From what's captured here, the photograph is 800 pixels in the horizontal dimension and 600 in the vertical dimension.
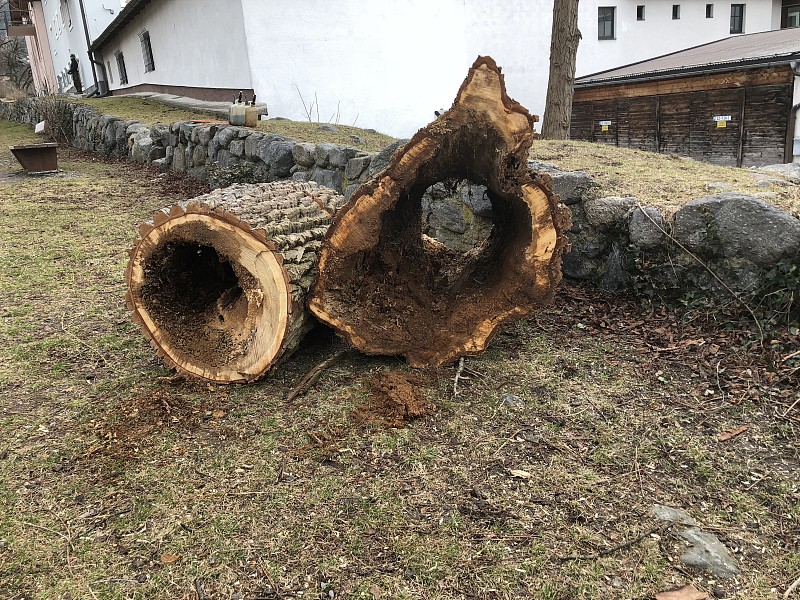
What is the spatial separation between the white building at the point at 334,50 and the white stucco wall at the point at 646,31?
643 mm

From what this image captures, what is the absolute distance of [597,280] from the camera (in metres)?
4.32

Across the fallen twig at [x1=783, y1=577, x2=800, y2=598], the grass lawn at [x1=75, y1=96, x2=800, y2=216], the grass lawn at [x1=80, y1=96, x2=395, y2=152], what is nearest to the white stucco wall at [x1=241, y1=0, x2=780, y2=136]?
the grass lawn at [x1=80, y1=96, x2=395, y2=152]

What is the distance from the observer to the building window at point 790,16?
24.7m

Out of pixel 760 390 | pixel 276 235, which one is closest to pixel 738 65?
pixel 760 390

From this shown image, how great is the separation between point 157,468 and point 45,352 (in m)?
1.52

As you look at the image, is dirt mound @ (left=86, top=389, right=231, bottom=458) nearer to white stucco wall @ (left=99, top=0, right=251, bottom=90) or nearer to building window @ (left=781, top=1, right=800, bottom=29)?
white stucco wall @ (left=99, top=0, right=251, bottom=90)

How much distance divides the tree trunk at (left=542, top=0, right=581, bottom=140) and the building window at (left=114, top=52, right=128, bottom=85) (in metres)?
16.1

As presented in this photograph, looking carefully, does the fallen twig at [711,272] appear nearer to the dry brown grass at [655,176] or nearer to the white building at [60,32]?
the dry brown grass at [655,176]

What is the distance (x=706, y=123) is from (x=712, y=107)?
1.14ft

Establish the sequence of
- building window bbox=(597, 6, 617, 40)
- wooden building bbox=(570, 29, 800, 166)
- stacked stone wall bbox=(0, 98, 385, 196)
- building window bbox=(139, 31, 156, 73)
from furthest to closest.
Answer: building window bbox=(597, 6, 617, 40) → building window bbox=(139, 31, 156, 73) → wooden building bbox=(570, 29, 800, 166) → stacked stone wall bbox=(0, 98, 385, 196)

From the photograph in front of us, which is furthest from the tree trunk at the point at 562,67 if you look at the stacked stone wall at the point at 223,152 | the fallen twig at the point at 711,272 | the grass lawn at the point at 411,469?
the grass lawn at the point at 411,469

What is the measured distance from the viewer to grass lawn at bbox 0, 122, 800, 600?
197 centimetres

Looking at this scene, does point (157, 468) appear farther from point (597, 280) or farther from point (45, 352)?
point (597, 280)

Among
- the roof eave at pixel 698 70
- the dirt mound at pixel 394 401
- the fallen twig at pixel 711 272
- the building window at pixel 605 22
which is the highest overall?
the building window at pixel 605 22
